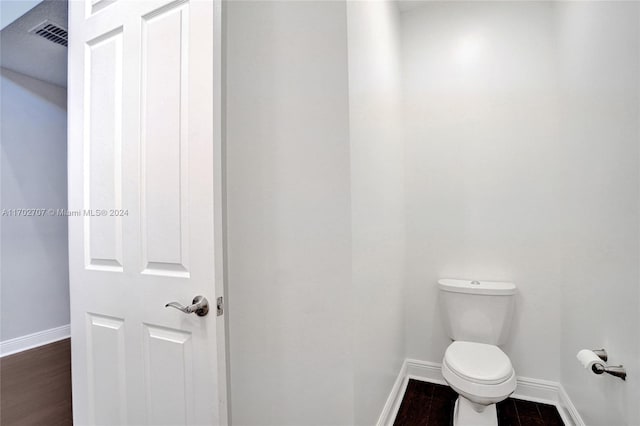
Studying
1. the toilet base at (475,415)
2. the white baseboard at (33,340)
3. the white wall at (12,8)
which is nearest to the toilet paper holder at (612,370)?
the toilet base at (475,415)

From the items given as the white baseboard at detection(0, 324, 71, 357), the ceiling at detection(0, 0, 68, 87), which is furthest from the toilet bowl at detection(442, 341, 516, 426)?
the white baseboard at detection(0, 324, 71, 357)

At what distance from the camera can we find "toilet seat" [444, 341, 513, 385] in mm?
1438

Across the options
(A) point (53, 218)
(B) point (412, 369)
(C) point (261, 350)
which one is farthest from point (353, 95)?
(A) point (53, 218)

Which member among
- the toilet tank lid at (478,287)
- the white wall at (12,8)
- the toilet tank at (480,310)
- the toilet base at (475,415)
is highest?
the white wall at (12,8)

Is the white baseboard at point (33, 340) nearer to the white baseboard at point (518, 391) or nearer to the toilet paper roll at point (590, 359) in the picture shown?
the white baseboard at point (518, 391)

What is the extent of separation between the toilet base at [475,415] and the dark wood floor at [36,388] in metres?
2.17

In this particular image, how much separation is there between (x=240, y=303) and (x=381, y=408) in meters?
0.94

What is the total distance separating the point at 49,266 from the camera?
3.02 m

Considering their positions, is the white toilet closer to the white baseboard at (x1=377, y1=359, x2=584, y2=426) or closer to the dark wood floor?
the white baseboard at (x1=377, y1=359, x2=584, y2=426)

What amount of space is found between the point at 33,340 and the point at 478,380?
370cm

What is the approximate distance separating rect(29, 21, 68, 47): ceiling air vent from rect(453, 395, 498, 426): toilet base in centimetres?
356

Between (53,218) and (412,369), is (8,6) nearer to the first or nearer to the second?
(53,218)

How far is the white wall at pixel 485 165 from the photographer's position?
1.89 metres

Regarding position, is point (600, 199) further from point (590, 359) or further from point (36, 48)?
point (36, 48)
